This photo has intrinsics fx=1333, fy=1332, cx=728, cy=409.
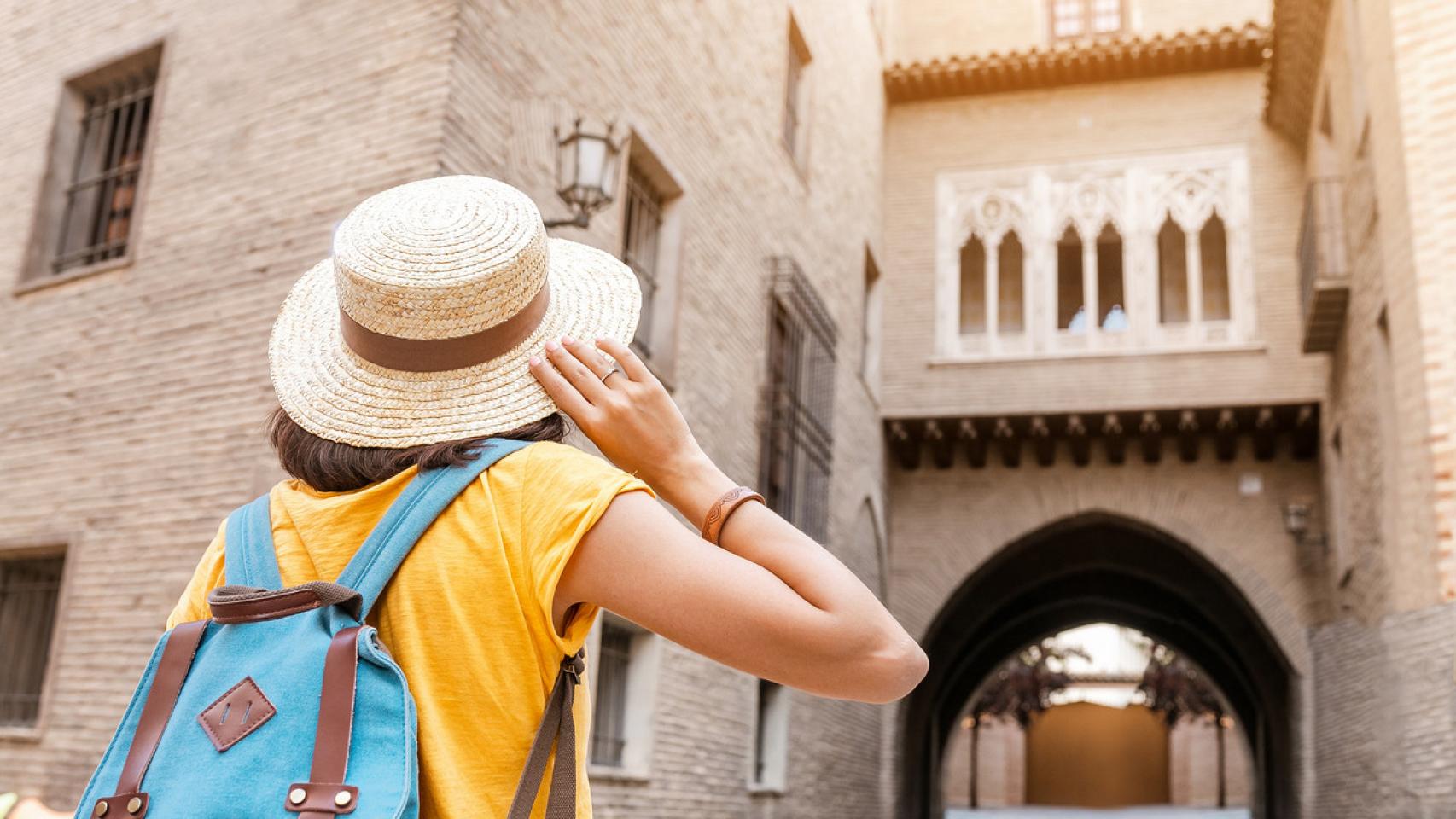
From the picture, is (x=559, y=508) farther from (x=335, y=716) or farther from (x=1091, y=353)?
(x=1091, y=353)

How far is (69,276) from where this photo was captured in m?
7.71

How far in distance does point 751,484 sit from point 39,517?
17.4 ft

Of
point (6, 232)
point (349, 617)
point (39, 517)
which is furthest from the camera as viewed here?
point (6, 232)

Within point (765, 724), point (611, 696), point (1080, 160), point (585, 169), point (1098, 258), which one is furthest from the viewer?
point (1098, 258)

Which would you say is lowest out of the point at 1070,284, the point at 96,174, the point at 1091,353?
the point at 96,174

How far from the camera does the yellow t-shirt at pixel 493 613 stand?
1152 mm

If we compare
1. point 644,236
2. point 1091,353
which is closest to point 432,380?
point 644,236

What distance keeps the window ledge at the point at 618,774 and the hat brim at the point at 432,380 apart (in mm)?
6729

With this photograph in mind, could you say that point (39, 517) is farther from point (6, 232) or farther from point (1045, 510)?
point (1045, 510)

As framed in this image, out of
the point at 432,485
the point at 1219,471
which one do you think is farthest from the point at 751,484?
the point at 432,485

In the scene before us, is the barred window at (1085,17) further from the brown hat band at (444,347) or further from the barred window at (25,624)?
the brown hat band at (444,347)

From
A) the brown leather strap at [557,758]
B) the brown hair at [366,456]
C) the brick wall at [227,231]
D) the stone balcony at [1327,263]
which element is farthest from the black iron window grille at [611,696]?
the brown leather strap at [557,758]

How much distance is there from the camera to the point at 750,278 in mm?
11039

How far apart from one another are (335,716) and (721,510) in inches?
15.0
